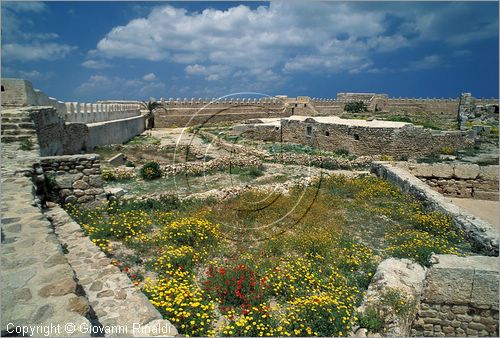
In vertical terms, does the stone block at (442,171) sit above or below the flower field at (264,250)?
above

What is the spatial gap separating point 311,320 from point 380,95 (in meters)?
55.7

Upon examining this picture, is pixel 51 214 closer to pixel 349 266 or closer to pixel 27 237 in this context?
pixel 27 237

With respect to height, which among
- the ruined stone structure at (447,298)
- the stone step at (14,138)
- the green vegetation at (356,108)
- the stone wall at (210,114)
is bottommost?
the ruined stone structure at (447,298)

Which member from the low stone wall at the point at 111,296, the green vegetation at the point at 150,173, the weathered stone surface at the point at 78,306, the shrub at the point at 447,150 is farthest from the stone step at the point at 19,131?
the shrub at the point at 447,150

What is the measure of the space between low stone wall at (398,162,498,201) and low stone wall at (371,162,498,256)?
0.90 meters

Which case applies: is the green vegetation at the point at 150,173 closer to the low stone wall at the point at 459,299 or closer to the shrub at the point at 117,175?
the shrub at the point at 117,175

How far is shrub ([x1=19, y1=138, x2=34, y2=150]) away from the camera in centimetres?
855

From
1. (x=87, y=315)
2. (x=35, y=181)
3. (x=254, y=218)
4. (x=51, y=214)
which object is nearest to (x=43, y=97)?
(x=35, y=181)

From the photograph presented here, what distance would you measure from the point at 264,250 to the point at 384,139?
13.6 metres

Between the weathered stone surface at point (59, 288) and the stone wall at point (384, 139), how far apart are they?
17.2 meters

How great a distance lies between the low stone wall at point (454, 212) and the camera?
618cm

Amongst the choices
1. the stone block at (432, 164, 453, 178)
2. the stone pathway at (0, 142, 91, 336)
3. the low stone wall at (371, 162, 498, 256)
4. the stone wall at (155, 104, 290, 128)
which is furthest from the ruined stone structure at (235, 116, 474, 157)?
the stone wall at (155, 104, 290, 128)

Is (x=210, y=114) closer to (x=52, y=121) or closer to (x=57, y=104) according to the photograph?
(x=57, y=104)

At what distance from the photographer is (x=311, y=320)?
4.29m
